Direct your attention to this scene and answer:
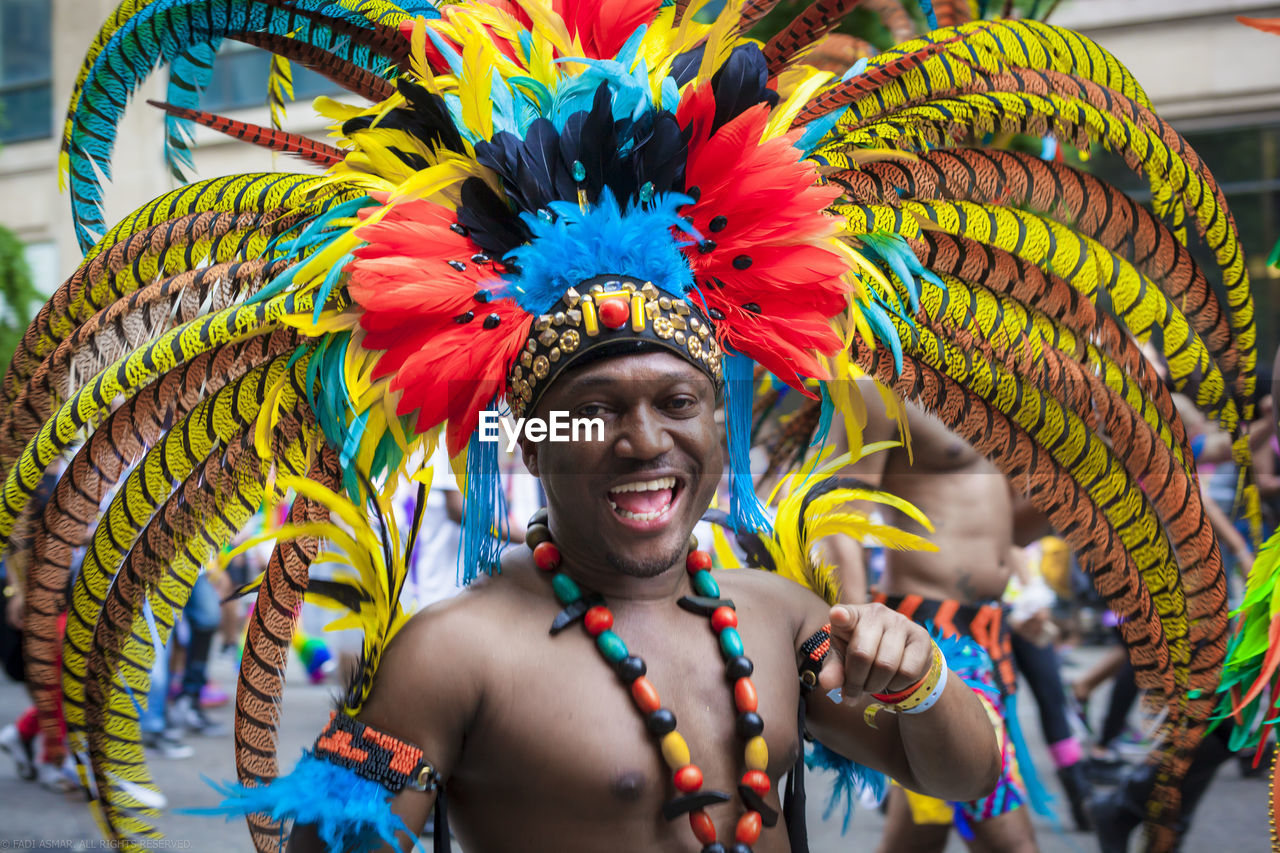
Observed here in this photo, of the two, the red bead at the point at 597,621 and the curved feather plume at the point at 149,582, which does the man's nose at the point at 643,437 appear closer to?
the red bead at the point at 597,621

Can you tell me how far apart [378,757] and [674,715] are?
0.41 meters

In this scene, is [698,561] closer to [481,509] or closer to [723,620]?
[723,620]

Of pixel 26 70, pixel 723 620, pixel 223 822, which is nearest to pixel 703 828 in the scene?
pixel 723 620

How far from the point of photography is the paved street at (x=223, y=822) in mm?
4398

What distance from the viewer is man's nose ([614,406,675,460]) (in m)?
1.49

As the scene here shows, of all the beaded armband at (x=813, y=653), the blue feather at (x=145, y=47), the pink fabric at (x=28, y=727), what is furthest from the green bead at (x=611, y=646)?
the pink fabric at (x=28, y=727)

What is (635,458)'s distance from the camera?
1495mm

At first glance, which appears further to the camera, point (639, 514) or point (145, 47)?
point (145, 47)

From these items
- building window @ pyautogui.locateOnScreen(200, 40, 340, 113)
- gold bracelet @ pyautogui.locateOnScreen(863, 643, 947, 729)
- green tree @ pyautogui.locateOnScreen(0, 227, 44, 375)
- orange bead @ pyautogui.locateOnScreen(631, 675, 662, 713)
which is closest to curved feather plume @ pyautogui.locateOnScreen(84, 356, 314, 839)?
orange bead @ pyautogui.locateOnScreen(631, 675, 662, 713)

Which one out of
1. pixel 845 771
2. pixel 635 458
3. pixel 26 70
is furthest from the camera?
pixel 26 70

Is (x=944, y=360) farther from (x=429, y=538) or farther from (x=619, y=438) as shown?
(x=429, y=538)

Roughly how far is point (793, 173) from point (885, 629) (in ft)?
2.15

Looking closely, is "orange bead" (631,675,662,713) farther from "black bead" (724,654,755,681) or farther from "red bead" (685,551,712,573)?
"red bead" (685,551,712,573)

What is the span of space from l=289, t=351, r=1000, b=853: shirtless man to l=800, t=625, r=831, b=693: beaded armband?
121 millimetres
